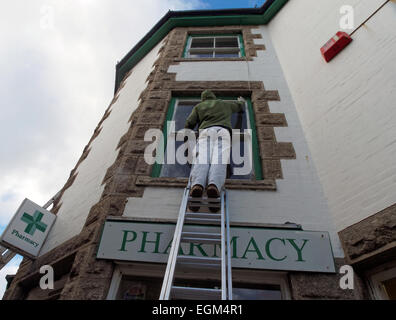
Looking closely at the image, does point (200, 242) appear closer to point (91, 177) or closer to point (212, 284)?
point (212, 284)

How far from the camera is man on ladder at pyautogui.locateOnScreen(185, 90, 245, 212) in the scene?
3293 mm

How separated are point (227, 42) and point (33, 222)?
6518 mm

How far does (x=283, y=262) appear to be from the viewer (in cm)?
288

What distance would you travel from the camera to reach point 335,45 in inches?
187

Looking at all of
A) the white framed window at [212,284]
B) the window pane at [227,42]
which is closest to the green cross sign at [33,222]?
the white framed window at [212,284]

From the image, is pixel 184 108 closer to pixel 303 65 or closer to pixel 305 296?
pixel 303 65

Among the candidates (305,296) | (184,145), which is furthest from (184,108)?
(305,296)

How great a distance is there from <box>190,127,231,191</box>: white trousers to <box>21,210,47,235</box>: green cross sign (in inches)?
105

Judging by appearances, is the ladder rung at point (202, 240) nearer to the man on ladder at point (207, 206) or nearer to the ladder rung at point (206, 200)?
the man on ladder at point (207, 206)

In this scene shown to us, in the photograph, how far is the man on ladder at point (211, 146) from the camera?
3293mm

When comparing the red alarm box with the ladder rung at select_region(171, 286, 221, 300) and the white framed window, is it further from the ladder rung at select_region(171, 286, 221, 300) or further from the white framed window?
the ladder rung at select_region(171, 286, 221, 300)

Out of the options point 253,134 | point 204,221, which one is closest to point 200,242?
point 204,221

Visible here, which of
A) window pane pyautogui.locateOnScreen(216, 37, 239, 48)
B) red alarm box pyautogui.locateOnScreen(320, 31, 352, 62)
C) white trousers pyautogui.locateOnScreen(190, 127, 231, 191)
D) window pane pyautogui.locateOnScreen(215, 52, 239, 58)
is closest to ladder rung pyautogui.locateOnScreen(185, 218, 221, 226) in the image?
white trousers pyautogui.locateOnScreen(190, 127, 231, 191)

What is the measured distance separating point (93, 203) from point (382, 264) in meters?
3.73
